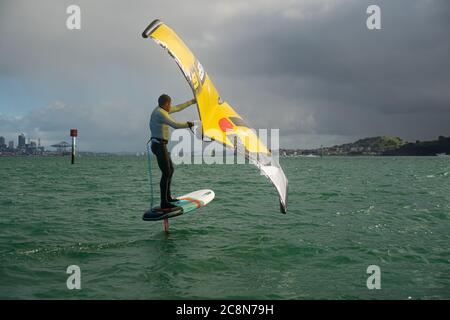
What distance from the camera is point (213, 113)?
23.0 ft

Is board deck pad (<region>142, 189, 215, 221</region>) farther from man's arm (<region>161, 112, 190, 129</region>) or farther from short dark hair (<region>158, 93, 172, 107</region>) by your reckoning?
short dark hair (<region>158, 93, 172, 107</region>)

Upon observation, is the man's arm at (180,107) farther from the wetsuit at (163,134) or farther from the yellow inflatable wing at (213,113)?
the yellow inflatable wing at (213,113)

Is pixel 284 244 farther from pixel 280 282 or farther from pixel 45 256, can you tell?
pixel 45 256

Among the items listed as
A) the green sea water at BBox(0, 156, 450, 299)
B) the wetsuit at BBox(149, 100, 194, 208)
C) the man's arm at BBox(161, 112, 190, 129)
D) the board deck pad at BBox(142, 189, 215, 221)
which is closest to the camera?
the green sea water at BBox(0, 156, 450, 299)

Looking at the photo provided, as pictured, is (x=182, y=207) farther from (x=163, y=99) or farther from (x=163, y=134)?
Result: (x=163, y=99)

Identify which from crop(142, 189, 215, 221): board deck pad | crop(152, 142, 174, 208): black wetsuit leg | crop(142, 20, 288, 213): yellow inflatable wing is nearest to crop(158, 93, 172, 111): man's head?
crop(152, 142, 174, 208): black wetsuit leg

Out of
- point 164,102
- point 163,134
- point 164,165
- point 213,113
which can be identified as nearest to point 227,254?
point 164,165

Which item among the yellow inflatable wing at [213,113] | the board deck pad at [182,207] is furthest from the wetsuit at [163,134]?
the yellow inflatable wing at [213,113]

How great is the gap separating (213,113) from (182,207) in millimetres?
2997

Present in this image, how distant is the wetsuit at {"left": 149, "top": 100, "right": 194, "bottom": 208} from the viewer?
7.92 m

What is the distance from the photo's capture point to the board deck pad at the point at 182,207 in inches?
338

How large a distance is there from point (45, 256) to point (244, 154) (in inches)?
201
